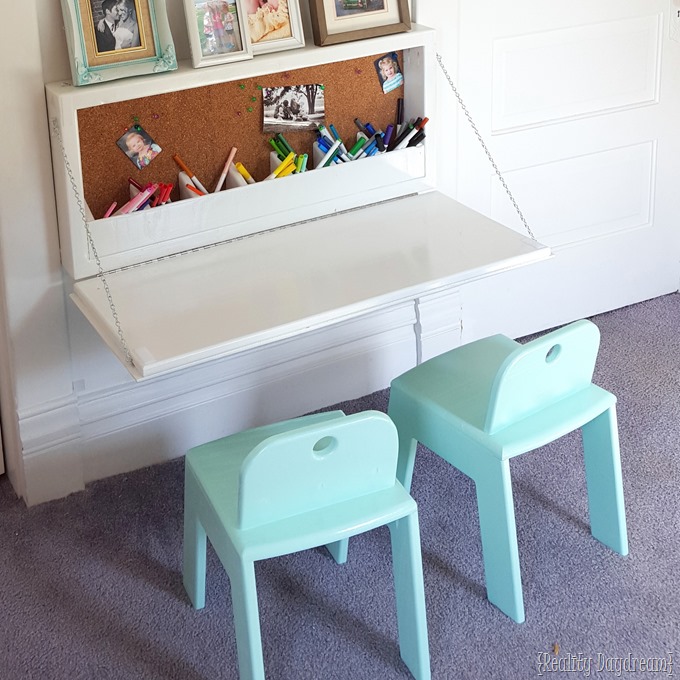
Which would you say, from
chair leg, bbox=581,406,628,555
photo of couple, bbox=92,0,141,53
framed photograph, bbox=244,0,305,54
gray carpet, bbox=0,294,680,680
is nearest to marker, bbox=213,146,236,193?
framed photograph, bbox=244,0,305,54

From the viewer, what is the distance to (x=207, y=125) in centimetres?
224

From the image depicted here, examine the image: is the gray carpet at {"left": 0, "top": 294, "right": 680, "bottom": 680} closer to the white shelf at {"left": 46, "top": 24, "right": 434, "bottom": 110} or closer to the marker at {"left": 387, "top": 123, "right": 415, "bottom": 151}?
the marker at {"left": 387, "top": 123, "right": 415, "bottom": 151}

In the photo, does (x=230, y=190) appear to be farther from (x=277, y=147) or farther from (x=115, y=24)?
(x=115, y=24)

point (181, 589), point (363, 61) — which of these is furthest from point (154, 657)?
point (363, 61)

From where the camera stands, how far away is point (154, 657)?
194 cm

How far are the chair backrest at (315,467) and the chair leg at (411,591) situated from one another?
0.10 m

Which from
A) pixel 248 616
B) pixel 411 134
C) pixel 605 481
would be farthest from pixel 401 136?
pixel 248 616

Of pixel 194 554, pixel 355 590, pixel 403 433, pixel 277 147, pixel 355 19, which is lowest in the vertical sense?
pixel 355 590

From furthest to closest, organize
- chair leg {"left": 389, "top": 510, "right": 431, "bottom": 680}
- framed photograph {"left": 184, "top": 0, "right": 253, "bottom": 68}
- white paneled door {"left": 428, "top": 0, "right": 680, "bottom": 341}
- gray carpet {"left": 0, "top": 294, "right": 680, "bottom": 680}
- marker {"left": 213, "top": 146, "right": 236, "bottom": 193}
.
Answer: white paneled door {"left": 428, "top": 0, "right": 680, "bottom": 341}, marker {"left": 213, "top": 146, "right": 236, "bottom": 193}, framed photograph {"left": 184, "top": 0, "right": 253, "bottom": 68}, gray carpet {"left": 0, "top": 294, "right": 680, "bottom": 680}, chair leg {"left": 389, "top": 510, "right": 431, "bottom": 680}

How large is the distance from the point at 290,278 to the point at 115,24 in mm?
590

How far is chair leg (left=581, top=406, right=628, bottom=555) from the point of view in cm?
210

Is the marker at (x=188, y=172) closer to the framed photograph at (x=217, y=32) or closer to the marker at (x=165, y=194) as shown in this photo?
the marker at (x=165, y=194)

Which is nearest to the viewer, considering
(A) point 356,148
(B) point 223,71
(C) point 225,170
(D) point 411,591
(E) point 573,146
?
(D) point 411,591

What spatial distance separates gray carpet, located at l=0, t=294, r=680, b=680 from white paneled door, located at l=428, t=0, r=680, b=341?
0.63 m
